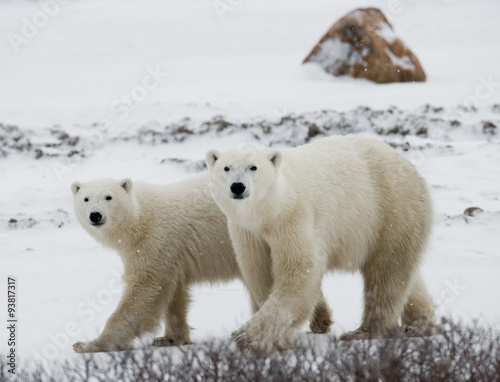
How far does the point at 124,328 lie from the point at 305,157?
148 centimetres

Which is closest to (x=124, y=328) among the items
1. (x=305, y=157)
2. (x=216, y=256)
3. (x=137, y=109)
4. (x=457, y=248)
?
(x=216, y=256)

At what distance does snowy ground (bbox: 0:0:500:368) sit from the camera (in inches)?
235

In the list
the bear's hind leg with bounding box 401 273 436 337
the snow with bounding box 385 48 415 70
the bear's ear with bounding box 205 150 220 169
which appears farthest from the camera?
the snow with bounding box 385 48 415 70

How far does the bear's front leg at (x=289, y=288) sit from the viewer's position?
13.2ft

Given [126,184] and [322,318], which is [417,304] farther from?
[126,184]

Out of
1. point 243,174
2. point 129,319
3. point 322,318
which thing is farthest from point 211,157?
point 322,318

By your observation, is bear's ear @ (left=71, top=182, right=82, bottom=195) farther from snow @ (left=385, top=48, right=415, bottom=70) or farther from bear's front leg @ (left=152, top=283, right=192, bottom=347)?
snow @ (left=385, top=48, right=415, bottom=70)

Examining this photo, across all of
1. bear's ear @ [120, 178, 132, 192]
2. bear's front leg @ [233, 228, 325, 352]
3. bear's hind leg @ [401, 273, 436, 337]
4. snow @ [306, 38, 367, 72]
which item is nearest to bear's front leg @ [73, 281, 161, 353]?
bear's ear @ [120, 178, 132, 192]

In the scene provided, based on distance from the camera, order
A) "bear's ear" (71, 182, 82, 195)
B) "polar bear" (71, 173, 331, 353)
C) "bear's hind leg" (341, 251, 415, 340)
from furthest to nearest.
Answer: "bear's ear" (71, 182, 82, 195) → "polar bear" (71, 173, 331, 353) → "bear's hind leg" (341, 251, 415, 340)

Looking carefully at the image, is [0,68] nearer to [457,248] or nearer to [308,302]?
[457,248]

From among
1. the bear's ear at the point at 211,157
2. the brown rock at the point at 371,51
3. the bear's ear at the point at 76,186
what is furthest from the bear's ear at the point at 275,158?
the brown rock at the point at 371,51

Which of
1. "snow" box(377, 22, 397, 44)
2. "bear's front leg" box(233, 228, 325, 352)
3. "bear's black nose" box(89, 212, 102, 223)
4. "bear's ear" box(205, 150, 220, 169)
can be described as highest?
"snow" box(377, 22, 397, 44)

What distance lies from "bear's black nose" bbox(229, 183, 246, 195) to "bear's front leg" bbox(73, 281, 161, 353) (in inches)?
45.3

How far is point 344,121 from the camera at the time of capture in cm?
1095
